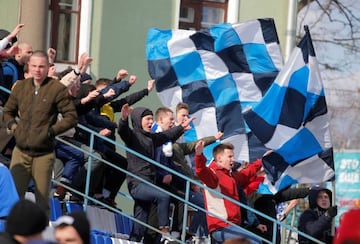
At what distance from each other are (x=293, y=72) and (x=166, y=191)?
105 inches

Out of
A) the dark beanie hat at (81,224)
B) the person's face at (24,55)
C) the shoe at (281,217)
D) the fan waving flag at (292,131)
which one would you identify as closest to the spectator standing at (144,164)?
the person's face at (24,55)

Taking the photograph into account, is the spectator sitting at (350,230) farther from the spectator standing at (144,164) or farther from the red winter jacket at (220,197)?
the spectator standing at (144,164)

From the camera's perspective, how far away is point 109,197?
15.8 meters

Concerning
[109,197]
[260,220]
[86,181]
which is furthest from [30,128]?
[260,220]

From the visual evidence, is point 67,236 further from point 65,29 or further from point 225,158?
point 65,29

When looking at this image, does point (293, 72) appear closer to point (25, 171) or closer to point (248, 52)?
point (248, 52)

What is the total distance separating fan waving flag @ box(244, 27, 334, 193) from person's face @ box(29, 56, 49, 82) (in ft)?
12.9

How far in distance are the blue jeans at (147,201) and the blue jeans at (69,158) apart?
2.08ft

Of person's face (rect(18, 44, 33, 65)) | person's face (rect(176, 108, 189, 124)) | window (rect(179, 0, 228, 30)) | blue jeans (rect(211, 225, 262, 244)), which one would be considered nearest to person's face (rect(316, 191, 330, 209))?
blue jeans (rect(211, 225, 262, 244))

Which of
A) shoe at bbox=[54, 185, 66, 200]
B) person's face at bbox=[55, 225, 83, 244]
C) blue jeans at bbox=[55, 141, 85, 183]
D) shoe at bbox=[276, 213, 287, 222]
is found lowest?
shoe at bbox=[276, 213, 287, 222]

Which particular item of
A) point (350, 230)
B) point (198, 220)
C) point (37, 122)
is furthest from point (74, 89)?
point (350, 230)

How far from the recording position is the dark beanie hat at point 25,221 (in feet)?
31.4

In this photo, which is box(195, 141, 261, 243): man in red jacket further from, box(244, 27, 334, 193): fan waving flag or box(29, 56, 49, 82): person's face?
box(29, 56, 49, 82): person's face

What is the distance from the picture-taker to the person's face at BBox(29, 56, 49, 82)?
12891 millimetres
